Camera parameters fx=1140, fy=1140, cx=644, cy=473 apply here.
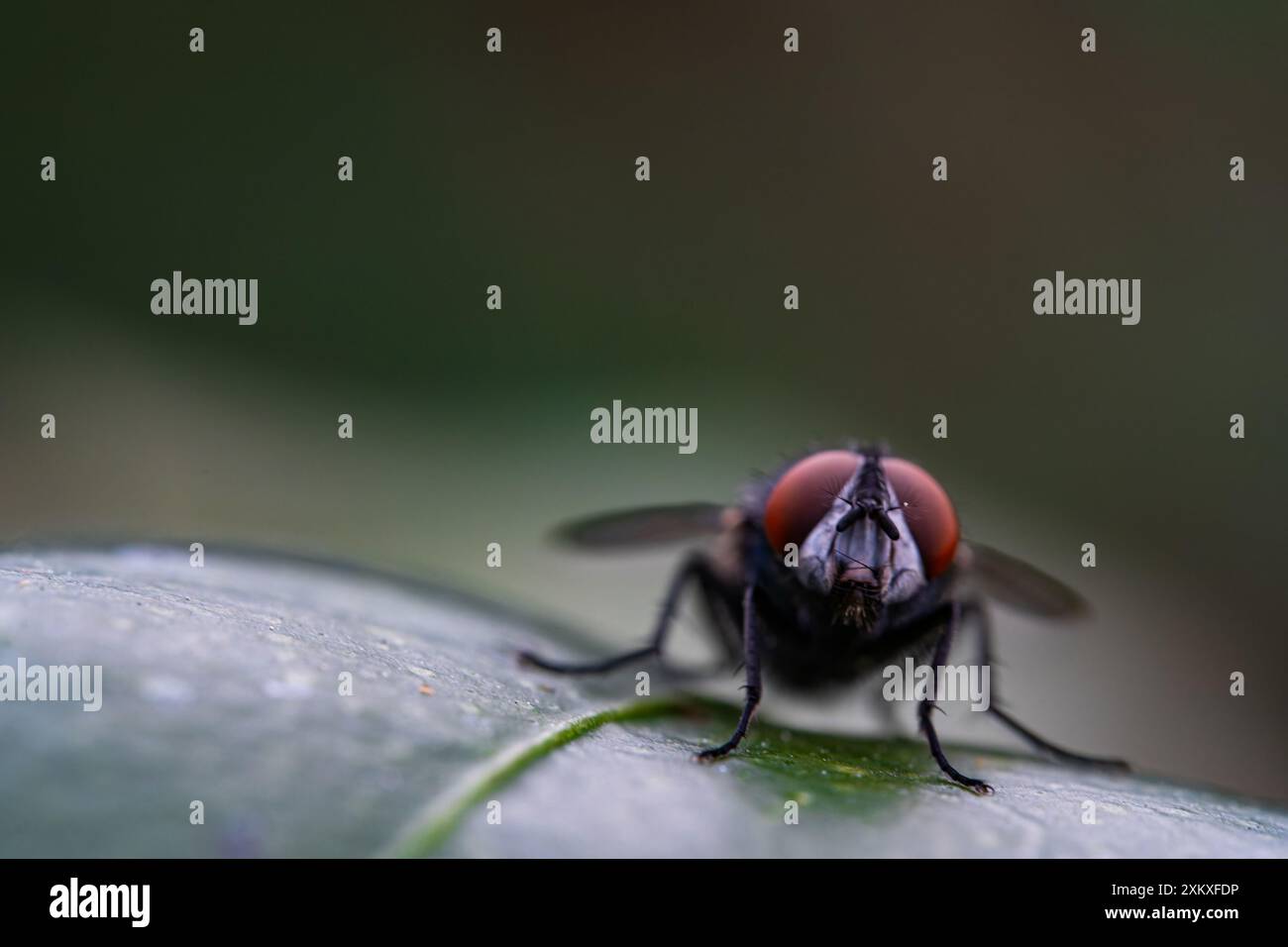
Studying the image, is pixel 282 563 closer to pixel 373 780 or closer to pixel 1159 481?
pixel 373 780

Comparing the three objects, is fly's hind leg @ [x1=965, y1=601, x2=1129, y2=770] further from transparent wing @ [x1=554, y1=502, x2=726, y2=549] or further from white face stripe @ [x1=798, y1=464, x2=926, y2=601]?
transparent wing @ [x1=554, y1=502, x2=726, y2=549]

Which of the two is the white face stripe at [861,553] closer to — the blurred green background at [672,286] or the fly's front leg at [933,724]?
the fly's front leg at [933,724]

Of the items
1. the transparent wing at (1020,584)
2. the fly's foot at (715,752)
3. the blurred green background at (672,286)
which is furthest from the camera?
the blurred green background at (672,286)

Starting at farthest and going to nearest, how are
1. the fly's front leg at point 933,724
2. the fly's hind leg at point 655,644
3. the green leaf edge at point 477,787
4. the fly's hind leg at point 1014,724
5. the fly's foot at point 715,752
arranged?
the fly's hind leg at point 1014,724, the fly's hind leg at point 655,644, the fly's front leg at point 933,724, the fly's foot at point 715,752, the green leaf edge at point 477,787

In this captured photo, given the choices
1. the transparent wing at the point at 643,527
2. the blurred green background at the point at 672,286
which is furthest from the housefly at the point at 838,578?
the blurred green background at the point at 672,286

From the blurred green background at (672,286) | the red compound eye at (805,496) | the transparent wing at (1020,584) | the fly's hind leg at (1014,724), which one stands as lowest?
the fly's hind leg at (1014,724)

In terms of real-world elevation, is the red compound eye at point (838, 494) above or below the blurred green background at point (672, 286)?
below

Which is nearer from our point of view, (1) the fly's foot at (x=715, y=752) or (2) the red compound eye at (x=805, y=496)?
(1) the fly's foot at (x=715, y=752)
